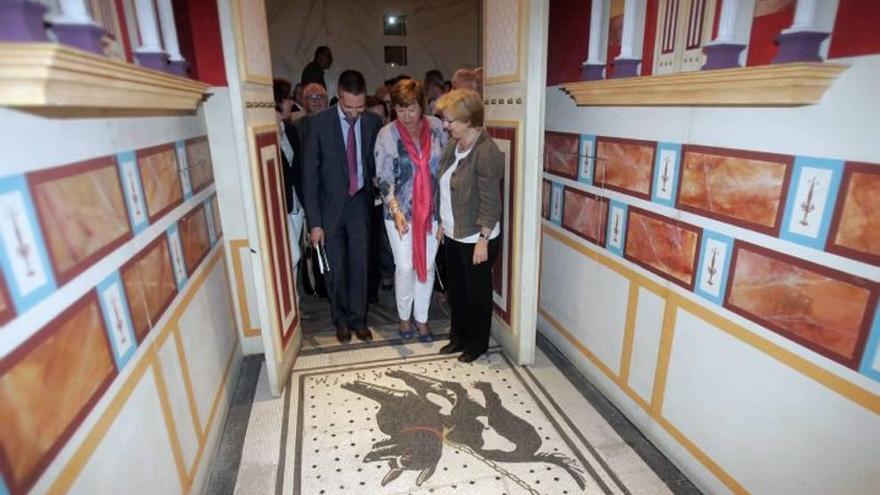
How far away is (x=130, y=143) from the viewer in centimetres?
164

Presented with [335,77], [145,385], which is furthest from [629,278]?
[335,77]

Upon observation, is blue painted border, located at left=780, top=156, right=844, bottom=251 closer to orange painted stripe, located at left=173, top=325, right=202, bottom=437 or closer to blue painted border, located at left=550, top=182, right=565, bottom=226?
blue painted border, located at left=550, top=182, right=565, bottom=226

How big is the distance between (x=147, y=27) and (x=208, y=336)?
1.34 meters

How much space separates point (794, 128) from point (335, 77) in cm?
684

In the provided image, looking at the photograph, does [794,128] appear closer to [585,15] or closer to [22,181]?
[585,15]

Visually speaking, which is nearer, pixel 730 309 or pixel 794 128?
pixel 794 128

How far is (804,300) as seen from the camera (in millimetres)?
1480

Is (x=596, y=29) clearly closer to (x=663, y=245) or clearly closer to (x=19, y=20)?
(x=663, y=245)

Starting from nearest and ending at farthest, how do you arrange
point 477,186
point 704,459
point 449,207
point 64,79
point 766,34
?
point 64,79, point 766,34, point 704,459, point 477,186, point 449,207

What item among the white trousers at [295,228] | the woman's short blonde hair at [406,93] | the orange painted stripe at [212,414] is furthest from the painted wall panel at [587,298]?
the orange painted stripe at [212,414]

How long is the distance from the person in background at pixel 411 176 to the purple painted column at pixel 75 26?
5.08ft

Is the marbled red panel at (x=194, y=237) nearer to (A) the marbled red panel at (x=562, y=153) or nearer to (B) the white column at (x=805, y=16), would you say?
(A) the marbled red panel at (x=562, y=153)

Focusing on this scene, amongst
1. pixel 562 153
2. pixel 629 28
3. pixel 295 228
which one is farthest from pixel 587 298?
pixel 295 228

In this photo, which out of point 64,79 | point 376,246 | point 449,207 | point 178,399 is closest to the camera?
point 64,79
